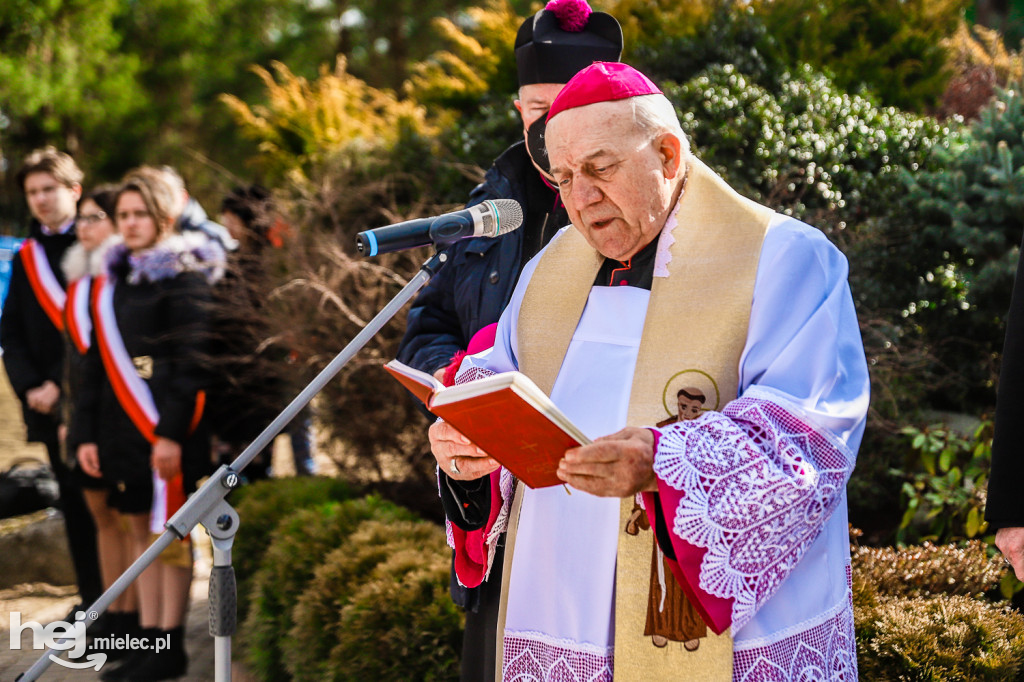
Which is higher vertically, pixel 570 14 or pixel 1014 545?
pixel 570 14

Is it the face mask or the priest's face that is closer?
the priest's face

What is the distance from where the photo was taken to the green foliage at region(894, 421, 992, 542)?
365 cm

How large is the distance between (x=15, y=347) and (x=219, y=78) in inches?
519

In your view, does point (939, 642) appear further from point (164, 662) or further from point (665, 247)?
point (164, 662)

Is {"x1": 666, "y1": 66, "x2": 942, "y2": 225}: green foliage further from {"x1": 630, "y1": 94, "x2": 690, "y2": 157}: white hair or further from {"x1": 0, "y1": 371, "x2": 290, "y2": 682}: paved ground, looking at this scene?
{"x1": 0, "y1": 371, "x2": 290, "y2": 682}: paved ground

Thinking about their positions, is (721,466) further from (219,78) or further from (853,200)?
(219,78)

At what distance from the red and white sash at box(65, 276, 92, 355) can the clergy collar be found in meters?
3.55

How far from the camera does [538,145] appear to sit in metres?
2.68

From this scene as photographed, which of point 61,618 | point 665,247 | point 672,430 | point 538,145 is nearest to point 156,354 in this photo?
point 61,618

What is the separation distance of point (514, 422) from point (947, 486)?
109 inches

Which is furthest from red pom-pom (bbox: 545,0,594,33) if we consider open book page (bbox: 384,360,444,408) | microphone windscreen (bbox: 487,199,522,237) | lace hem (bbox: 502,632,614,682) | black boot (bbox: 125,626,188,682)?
black boot (bbox: 125,626,188,682)

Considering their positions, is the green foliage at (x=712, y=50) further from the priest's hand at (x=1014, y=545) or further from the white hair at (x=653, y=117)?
the priest's hand at (x=1014, y=545)

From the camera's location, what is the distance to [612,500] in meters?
1.96

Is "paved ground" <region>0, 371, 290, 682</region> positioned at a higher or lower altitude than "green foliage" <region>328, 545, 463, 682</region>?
lower
